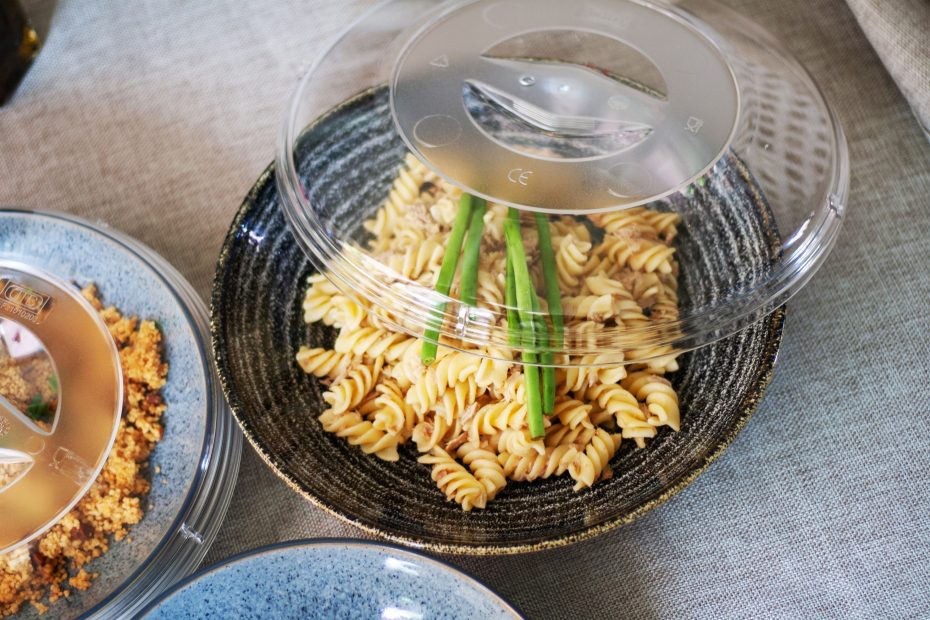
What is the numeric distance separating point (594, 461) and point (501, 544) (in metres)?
0.19

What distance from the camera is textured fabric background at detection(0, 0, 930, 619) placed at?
1.12 m

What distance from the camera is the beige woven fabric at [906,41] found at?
136 cm

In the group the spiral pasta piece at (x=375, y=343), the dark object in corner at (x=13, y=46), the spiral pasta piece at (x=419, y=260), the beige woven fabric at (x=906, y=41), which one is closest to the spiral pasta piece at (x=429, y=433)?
the spiral pasta piece at (x=375, y=343)

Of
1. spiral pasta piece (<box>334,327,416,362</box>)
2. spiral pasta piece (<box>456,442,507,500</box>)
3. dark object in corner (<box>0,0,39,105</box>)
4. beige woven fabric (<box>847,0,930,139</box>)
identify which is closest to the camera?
spiral pasta piece (<box>456,442,507,500</box>)

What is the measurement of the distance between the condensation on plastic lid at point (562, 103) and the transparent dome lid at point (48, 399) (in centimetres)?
58

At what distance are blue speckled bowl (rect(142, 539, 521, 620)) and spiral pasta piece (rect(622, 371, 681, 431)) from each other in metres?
0.35

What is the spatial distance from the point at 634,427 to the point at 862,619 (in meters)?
0.42

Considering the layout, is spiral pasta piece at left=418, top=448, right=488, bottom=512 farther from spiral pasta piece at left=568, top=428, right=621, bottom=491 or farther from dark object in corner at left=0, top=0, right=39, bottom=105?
dark object in corner at left=0, top=0, right=39, bottom=105

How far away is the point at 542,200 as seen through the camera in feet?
3.25

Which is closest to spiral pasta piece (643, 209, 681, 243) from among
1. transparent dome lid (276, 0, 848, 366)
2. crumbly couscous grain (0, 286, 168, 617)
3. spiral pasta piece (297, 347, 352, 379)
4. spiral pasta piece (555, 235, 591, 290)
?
transparent dome lid (276, 0, 848, 366)

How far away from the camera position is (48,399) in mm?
1104

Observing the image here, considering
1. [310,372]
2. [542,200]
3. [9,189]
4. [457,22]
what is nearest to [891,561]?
[542,200]

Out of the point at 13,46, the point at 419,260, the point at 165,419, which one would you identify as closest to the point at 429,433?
the point at 419,260

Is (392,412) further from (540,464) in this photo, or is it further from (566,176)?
(566,176)
